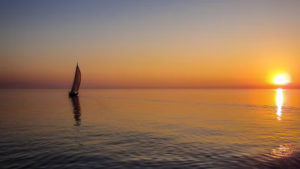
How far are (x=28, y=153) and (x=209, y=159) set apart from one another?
1552 centimetres

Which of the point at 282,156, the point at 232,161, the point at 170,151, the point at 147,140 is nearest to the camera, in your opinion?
the point at 232,161

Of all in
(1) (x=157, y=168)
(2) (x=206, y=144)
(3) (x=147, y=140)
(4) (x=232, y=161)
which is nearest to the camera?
(1) (x=157, y=168)

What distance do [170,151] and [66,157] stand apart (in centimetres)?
901

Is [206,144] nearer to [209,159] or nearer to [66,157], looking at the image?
[209,159]

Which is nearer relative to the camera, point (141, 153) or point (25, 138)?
point (141, 153)

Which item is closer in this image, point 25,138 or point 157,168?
point 157,168

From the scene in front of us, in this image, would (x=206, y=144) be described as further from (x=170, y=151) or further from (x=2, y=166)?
(x=2, y=166)

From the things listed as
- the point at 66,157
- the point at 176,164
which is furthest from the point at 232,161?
the point at 66,157

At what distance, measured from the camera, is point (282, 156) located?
19.2 meters

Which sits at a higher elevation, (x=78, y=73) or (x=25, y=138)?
(x=78, y=73)

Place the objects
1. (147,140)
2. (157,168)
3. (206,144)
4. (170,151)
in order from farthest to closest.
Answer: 1. (147,140)
2. (206,144)
3. (170,151)
4. (157,168)

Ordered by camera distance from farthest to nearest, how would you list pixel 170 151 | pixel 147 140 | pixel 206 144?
pixel 147 140 < pixel 206 144 < pixel 170 151

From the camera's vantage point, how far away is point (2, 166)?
16.3 meters

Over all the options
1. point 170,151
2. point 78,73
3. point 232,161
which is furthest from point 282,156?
point 78,73
